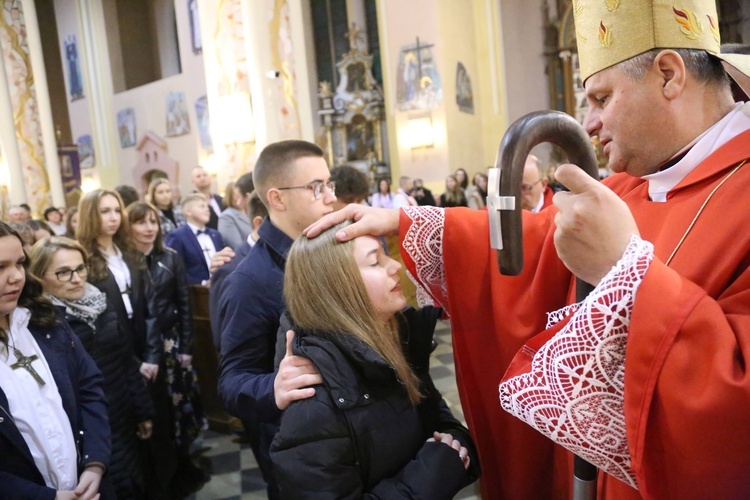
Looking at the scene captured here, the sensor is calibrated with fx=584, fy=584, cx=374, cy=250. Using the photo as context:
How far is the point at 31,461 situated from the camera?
6.21 feet

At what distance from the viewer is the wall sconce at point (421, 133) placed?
12.5 m

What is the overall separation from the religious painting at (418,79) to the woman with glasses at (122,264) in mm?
9695

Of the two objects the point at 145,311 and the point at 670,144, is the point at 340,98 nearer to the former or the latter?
the point at 145,311

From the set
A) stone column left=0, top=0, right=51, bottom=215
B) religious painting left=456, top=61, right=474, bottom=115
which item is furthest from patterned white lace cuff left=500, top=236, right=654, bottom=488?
stone column left=0, top=0, right=51, bottom=215

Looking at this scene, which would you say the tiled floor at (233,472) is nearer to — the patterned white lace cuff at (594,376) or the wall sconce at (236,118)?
the patterned white lace cuff at (594,376)

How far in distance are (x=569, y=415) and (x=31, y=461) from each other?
175cm

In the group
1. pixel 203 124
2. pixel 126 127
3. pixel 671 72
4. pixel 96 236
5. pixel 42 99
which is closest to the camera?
pixel 671 72

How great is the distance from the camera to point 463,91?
1299 centimetres

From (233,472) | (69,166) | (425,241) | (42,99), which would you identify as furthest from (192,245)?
(69,166)

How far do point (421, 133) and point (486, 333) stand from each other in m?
11.4

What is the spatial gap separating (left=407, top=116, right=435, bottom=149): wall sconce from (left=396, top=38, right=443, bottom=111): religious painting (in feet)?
0.96

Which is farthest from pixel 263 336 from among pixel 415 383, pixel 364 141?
pixel 364 141

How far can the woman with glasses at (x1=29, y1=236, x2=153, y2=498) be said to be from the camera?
104 inches

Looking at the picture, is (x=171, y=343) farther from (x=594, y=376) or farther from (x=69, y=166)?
(x=69, y=166)
